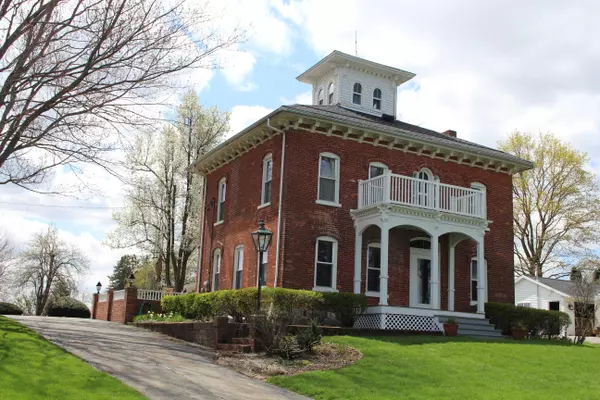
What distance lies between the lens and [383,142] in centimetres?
2314

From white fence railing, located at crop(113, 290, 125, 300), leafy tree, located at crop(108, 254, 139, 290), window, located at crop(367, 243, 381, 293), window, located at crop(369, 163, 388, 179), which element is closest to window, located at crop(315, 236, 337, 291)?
window, located at crop(367, 243, 381, 293)

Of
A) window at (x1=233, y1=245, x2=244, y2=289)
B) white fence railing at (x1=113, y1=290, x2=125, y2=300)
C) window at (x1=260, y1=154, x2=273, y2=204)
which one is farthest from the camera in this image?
white fence railing at (x1=113, y1=290, x2=125, y2=300)

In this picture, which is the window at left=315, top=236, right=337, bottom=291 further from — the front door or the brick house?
the front door

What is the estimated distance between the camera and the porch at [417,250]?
20141 mm

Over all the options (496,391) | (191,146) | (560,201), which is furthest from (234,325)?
(560,201)

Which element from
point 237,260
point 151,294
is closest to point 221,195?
point 237,260

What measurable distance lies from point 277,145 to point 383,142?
399 cm

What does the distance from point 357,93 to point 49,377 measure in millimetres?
19133

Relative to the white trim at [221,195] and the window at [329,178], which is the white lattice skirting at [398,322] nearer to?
the window at [329,178]

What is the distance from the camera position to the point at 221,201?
86.4 feet

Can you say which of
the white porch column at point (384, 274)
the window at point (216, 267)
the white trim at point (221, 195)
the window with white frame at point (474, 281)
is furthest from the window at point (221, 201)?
the window with white frame at point (474, 281)

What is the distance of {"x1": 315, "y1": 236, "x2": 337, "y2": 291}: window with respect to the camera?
2106cm

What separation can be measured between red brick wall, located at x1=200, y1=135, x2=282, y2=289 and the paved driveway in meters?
5.60

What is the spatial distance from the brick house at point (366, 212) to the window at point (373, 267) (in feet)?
0.13
